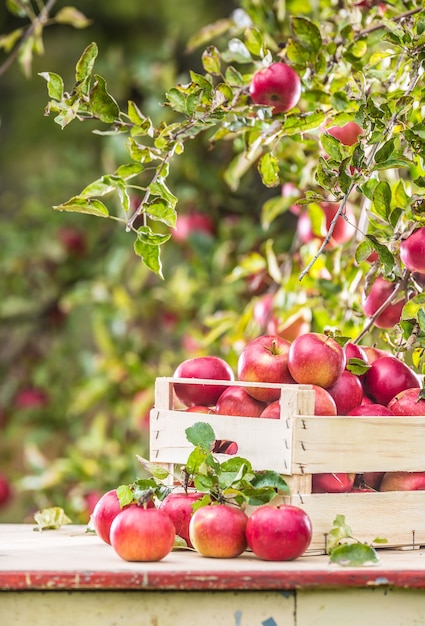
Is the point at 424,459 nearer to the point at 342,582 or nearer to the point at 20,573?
the point at 342,582

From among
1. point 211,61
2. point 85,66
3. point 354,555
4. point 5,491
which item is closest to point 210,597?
point 354,555

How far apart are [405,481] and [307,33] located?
626 mm

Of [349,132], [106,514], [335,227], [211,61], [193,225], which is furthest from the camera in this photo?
[193,225]

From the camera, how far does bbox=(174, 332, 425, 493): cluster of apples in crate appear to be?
1289 mm

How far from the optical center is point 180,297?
109 inches

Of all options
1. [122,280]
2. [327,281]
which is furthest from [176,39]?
[327,281]

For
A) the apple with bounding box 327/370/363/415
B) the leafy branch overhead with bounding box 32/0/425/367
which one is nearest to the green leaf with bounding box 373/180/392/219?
the leafy branch overhead with bounding box 32/0/425/367

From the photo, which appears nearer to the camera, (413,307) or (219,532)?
(219,532)

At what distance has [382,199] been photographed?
4.43 ft

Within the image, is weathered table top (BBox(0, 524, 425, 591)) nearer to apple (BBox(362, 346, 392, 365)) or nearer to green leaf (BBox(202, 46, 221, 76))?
apple (BBox(362, 346, 392, 365))

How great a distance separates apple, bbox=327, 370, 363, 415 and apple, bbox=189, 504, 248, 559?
0.73 ft

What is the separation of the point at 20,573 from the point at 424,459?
1.71 feet

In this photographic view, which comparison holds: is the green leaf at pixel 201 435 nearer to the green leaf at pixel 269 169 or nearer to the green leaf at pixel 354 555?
the green leaf at pixel 354 555

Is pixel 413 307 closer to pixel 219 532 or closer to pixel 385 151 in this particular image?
pixel 385 151
